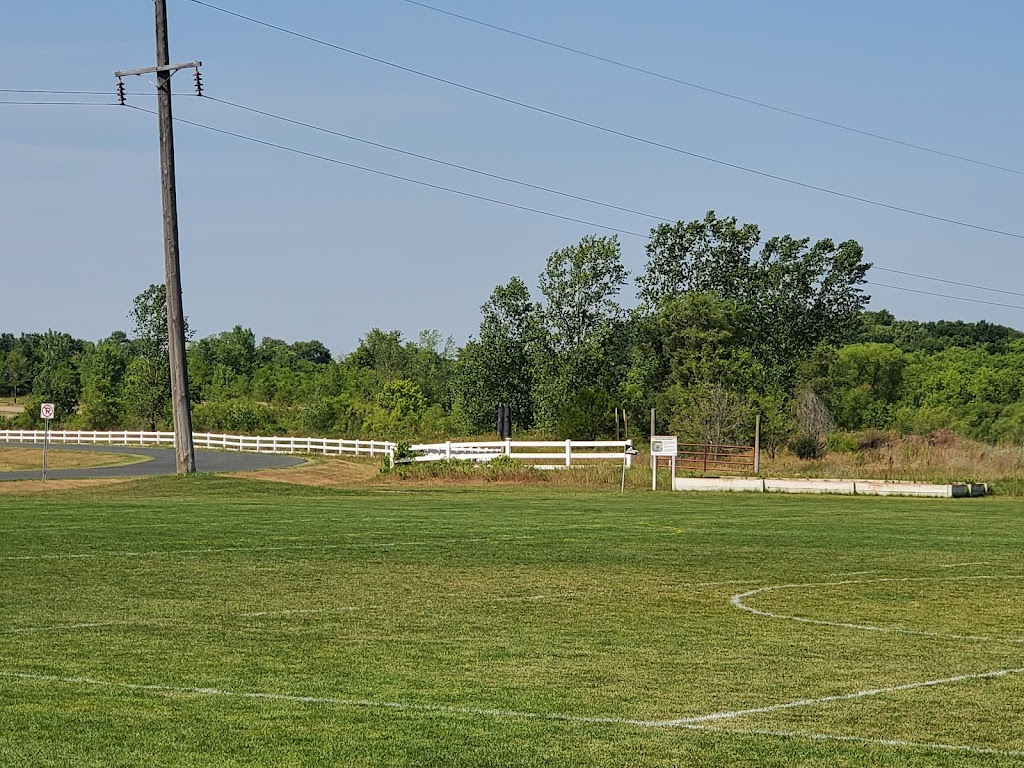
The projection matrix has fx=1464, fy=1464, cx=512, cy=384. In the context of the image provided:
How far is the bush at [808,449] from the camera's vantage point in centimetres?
6388

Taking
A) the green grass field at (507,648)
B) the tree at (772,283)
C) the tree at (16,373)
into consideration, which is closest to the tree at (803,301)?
the tree at (772,283)

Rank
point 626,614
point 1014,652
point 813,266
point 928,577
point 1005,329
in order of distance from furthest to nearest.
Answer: point 1005,329 → point 813,266 → point 928,577 → point 626,614 → point 1014,652

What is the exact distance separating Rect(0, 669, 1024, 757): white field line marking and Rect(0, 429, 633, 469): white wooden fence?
106 ft

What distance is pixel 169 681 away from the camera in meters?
10.2

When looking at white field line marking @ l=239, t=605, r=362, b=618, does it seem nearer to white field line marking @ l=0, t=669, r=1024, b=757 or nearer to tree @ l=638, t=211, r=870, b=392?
white field line marking @ l=0, t=669, r=1024, b=757

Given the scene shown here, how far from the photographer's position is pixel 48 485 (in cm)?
4216

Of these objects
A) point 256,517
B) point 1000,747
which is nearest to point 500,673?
point 1000,747

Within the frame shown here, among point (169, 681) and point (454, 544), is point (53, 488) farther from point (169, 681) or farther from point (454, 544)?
point (169, 681)

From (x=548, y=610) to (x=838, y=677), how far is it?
171 inches

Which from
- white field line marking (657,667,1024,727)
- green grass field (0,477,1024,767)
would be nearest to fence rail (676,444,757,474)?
green grass field (0,477,1024,767)

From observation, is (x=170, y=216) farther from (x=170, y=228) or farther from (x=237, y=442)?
(x=237, y=442)

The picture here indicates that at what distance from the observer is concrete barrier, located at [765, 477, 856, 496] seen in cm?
4069

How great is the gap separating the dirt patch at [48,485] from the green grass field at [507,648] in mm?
16254

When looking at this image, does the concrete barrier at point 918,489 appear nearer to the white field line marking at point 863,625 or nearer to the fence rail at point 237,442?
the fence rail at point 237,442
